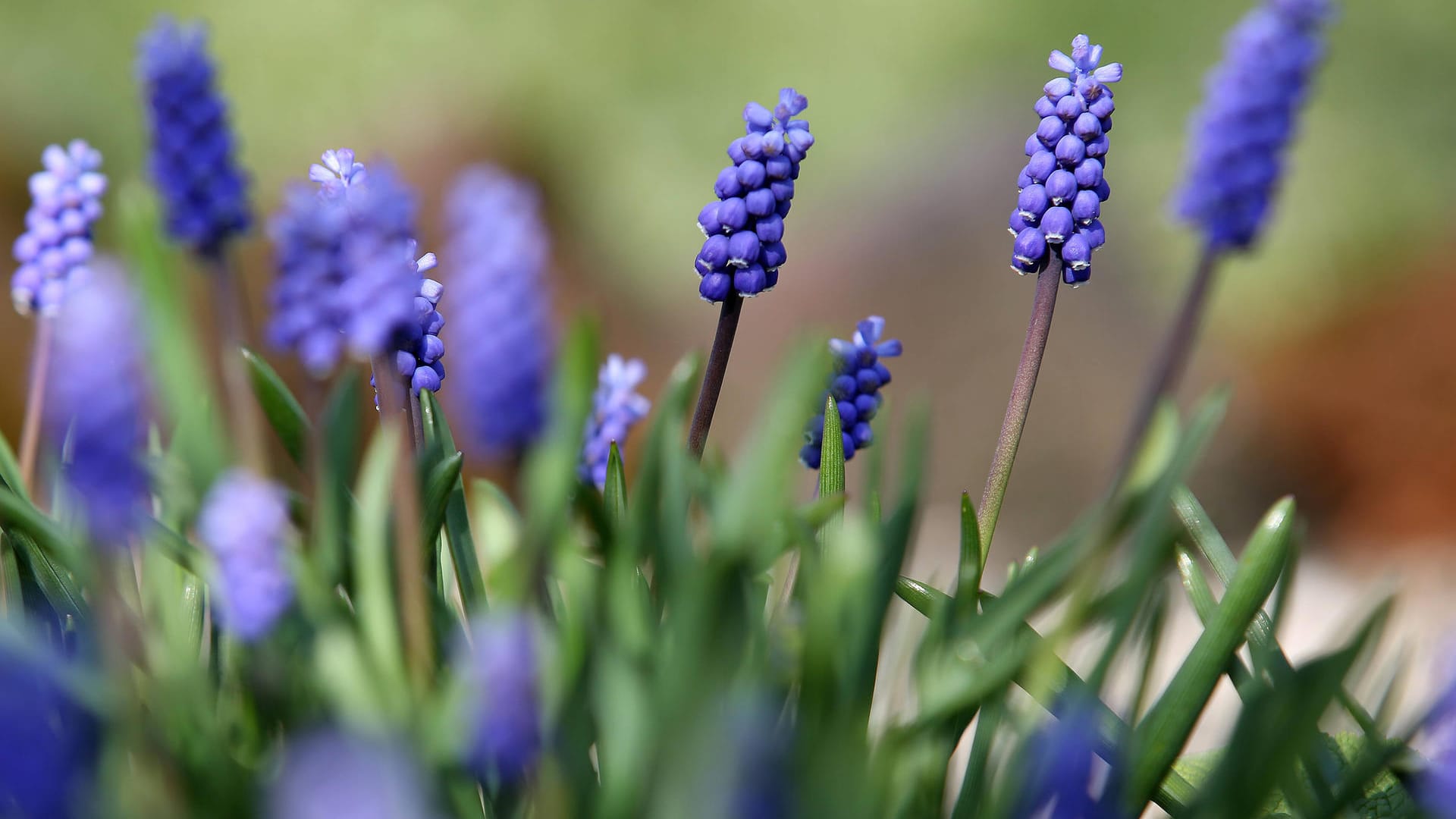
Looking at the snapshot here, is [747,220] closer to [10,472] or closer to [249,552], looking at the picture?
[249,552]

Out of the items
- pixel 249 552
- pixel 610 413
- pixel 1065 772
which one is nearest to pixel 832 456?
pixel 610 413

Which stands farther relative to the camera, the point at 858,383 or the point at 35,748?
the point at 858,383

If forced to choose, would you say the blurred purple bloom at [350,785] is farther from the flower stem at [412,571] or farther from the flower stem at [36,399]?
the flower stem at [36,399]

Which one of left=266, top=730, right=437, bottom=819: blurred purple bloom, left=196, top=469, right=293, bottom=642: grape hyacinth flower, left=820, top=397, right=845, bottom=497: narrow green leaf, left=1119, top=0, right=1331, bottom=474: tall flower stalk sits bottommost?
left=266, top=730, right=437, bottom=819: blurred purple bloom

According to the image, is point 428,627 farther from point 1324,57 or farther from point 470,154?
point 470,154

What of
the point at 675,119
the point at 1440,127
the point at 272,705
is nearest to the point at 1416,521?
the point at 1440,127

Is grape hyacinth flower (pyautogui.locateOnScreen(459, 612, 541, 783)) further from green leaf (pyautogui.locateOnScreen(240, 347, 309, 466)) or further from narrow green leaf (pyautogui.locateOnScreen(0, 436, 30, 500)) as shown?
narrow green leaf (pyautogui.locateOnScreen(0, 436, 30, 500))

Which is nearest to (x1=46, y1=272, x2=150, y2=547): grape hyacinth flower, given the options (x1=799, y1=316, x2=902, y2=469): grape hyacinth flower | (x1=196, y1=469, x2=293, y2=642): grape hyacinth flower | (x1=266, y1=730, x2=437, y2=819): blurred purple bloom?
(x1=196, y1=469, x2=293, y2=642): grape hyacinth flower
